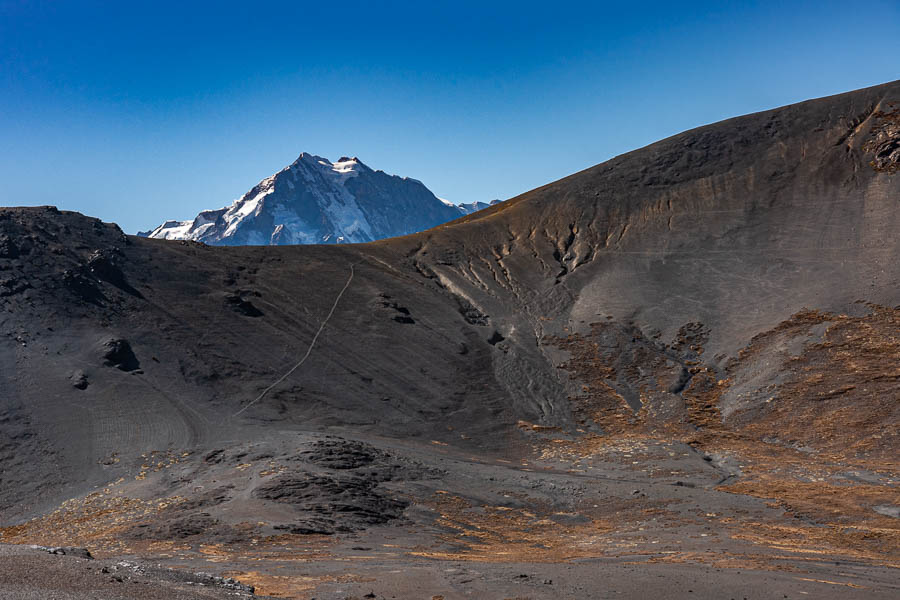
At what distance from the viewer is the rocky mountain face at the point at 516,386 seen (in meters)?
27.1

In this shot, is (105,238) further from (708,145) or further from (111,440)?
(708,145)

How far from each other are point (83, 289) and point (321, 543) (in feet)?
123

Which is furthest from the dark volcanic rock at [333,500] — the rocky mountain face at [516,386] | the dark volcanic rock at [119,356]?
the dark volcanic rock at [119,356]

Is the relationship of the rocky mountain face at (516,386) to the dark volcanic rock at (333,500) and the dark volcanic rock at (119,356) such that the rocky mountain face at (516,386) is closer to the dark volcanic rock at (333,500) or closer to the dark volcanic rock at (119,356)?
the dark volcanic rock at (333,500)

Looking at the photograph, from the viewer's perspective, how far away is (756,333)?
60.3m

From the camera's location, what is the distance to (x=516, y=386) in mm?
58719

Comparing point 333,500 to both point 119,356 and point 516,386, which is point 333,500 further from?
point 516,386

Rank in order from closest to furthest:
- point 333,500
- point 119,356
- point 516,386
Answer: point 333,500, point 119,356, point 516,386

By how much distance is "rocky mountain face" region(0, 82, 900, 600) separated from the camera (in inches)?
1066

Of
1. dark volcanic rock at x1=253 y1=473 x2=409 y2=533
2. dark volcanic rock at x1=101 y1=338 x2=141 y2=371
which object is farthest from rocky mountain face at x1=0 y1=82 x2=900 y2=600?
dark volcanic rock at x1=101 y1=338 x2=141 y2=371

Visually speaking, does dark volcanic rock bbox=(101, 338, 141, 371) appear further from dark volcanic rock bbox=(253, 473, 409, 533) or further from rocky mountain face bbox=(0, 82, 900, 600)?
dark volcanic rock bbox=(253, 473, 409, 533)

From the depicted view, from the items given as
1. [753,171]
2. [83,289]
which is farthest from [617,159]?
[83,289]

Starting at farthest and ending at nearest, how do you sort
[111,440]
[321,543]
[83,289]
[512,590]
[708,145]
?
1. [708,145]
2. [83,289]
3. [111,440]
4. [321,543]
5. [512,590]

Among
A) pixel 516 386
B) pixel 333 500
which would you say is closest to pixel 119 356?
pixel 333 500
